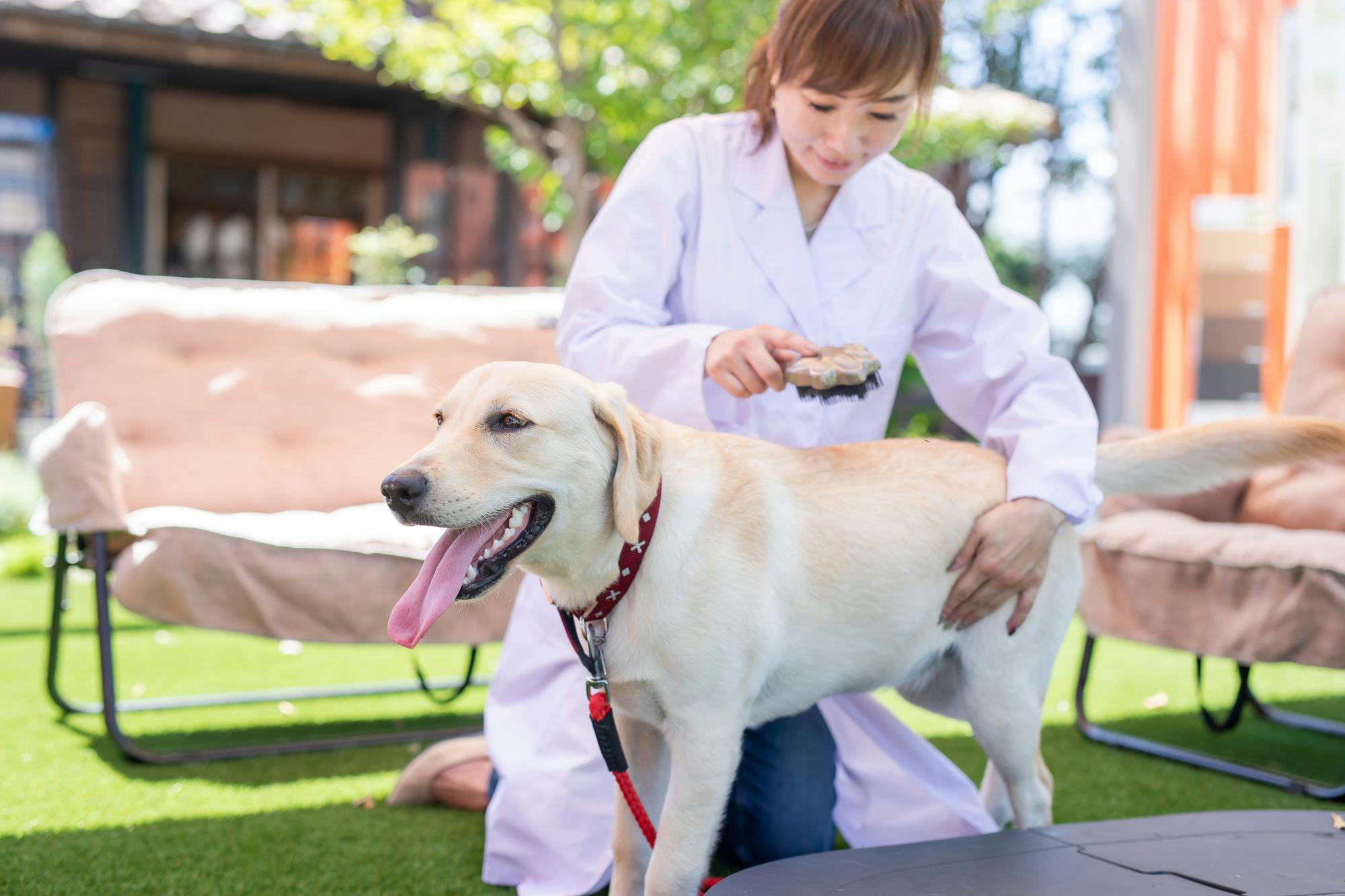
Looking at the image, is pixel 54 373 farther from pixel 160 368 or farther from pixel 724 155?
pixel 724 155

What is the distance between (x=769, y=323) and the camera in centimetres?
231

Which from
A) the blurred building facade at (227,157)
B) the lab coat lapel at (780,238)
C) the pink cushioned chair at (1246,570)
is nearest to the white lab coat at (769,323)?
the lab coat lapel at (780,238)

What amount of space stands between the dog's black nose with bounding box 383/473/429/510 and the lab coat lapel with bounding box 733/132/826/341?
0.98 meters

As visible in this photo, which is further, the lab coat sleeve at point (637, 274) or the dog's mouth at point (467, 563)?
the lab coat sleeve at point (637, 274)

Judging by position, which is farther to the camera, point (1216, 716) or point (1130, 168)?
point (1130, 168)

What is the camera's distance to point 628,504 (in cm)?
164

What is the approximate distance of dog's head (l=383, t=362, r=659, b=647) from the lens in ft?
5.30

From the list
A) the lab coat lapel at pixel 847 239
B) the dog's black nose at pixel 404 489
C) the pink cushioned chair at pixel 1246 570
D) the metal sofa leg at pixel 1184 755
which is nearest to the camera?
the dog's black nose at pixel 404 489

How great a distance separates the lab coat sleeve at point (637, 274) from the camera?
2.11m

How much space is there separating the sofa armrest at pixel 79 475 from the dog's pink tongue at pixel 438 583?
1.65m

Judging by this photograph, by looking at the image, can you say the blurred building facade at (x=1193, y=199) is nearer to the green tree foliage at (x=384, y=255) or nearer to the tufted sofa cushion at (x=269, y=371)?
the tufted sofa cushion at (x=269, y=371)

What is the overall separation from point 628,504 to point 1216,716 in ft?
9.64

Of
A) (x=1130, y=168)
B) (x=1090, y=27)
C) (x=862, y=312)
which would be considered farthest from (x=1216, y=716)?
(x=1090, y=27)

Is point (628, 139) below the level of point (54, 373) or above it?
above
